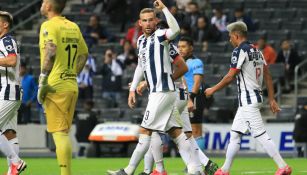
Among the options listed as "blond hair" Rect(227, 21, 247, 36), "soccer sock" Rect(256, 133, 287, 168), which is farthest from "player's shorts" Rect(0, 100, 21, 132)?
"soccer sock" Rect(256, 133, 287, 168)

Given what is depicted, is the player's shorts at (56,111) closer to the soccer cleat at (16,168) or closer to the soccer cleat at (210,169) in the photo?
the soccer cleat at (16,168)

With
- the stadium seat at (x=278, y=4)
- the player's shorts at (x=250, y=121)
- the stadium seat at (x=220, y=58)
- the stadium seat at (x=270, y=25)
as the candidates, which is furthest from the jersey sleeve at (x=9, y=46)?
the stadium seat at (x=278, y=4)

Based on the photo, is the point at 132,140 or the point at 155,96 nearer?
the point at 155,96

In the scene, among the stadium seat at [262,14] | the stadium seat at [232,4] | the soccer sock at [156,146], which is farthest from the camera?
the stadium seat at [232,4]

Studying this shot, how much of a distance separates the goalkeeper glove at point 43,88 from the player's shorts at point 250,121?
3324mm

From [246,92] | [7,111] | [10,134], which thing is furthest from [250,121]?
[10,134]

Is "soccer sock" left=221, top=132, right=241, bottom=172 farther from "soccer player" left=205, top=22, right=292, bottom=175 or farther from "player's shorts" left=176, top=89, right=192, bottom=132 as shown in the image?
"player's shorts" left=176, top=89, right=192, bottom=132

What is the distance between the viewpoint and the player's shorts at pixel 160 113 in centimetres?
1336

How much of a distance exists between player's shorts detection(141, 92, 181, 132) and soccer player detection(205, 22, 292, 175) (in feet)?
4.06

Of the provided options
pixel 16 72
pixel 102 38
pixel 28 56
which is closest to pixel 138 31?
pixel 102 38

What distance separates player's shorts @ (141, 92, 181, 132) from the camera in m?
13.4

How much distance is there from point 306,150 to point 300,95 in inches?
128

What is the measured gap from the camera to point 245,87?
14734 mm

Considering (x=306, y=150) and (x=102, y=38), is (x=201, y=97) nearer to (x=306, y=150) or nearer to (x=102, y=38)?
(x=306, y=150)
